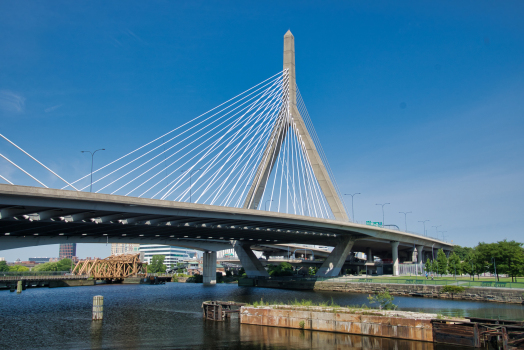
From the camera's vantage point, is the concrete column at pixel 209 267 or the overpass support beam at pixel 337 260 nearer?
the overpass support beam at pixel 337 260

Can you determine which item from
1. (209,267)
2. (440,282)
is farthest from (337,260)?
(209,267)

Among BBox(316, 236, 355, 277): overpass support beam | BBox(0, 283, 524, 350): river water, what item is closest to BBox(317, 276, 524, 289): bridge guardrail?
BBox(316, 236, 355, 277): overpass support beam

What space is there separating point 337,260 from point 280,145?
78.1 feet

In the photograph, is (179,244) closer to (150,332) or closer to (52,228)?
(52,228)

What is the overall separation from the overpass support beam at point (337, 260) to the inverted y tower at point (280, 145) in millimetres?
12057

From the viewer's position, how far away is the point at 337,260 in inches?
2739

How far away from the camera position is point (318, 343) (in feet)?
66.4

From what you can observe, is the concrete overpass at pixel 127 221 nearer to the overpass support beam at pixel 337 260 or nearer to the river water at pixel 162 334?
the overpass support beam at pixel 337 260

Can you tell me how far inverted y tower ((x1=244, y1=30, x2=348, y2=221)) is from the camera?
5625cm

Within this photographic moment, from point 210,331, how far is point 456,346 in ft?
42.2

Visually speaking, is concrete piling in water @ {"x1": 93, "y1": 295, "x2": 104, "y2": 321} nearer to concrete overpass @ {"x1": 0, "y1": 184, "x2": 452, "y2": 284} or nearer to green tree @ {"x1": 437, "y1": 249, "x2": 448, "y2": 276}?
concrete overpass @ {"x1": 0, "y1": 184, "x2": 452, "y2": 284}

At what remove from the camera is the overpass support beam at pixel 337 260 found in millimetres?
69188

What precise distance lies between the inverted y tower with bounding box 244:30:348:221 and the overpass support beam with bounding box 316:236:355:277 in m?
12.1

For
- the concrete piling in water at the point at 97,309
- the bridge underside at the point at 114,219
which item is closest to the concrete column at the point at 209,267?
the bridge underside at the point at 114,219
